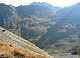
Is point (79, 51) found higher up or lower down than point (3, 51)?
higher up

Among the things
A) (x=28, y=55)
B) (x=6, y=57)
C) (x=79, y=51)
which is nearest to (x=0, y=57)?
(x=6, y=57)

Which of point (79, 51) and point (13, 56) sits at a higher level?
point (79, 51)

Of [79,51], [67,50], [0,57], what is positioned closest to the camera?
[0,57]

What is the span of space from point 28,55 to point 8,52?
15.5 ft

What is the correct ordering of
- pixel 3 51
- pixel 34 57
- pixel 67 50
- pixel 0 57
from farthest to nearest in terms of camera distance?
pixel 67 50 < pixel 34 57 < pixel 3 51 < pixel 0 57

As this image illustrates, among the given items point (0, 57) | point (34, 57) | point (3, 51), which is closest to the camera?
point (0, 57)

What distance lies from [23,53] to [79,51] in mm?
132931

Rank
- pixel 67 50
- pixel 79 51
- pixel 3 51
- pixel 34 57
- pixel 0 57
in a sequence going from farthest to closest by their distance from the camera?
pixel 67 50, pixel 79 51, pixel 34 57, pixel 3 51, pixel 0 57

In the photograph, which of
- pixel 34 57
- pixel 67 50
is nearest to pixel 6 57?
pixel 34 57

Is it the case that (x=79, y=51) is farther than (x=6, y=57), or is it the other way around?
(x=79, y=51)

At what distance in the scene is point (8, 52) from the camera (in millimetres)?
40719

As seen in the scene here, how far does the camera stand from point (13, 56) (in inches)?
1608

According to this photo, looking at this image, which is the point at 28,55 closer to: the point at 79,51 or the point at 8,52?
the point at 8,52

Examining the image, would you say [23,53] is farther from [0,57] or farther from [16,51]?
[0,57]
